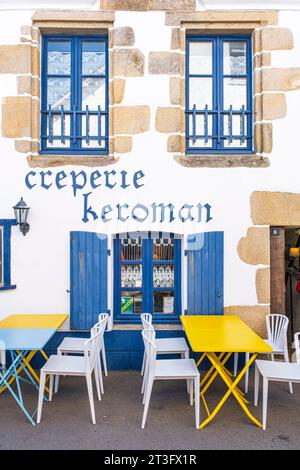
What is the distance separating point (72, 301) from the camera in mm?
5027

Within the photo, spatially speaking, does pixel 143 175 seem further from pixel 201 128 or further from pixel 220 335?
pixel 220 335

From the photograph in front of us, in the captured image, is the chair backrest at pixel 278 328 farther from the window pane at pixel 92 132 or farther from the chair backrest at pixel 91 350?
the window pane at pixel 92 132

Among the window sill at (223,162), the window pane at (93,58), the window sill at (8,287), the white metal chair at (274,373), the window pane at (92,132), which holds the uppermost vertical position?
the window pane at (93,58)

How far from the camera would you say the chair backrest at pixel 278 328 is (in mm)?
4516

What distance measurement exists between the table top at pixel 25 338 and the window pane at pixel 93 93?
115 inches

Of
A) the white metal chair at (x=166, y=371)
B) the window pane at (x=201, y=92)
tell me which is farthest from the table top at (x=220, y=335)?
the window pane at (x=201, y=92)

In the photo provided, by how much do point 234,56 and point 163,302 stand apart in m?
3.36

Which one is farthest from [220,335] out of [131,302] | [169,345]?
[131,302]

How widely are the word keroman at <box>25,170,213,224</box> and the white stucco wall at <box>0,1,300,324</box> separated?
0.05 m

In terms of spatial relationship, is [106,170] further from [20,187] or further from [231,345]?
[231,345]
